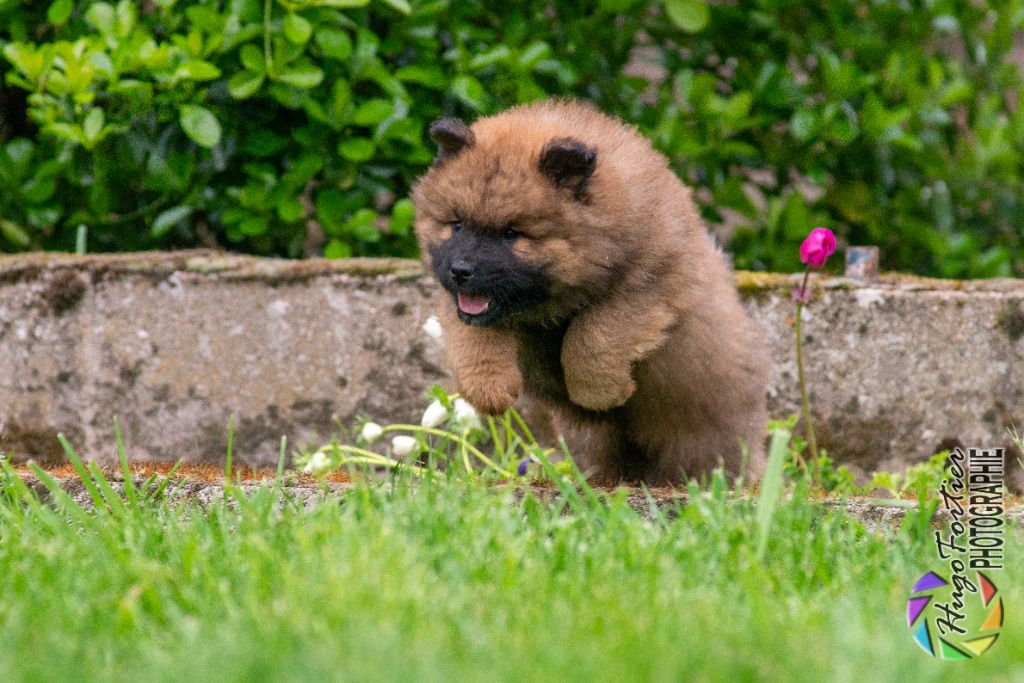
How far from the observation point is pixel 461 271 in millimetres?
3203

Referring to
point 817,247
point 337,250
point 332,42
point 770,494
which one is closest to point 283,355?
point 337,250

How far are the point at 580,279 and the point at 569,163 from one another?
0.97 ft

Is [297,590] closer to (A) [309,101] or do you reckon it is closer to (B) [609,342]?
(B) [609,342]

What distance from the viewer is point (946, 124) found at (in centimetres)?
547

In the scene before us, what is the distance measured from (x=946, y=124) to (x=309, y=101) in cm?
271

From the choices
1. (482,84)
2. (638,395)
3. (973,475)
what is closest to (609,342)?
(638,395)

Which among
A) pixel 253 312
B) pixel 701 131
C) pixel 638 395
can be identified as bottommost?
pixel 253 312

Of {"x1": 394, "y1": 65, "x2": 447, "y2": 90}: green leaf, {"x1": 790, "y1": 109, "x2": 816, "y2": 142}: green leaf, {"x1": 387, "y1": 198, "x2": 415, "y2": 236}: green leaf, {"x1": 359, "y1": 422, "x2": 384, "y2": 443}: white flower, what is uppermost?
{"x1": 790, "y1": 109, "x2": 816, "y2": 142}: green leaf

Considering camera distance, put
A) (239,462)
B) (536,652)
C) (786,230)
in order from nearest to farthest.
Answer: (536,652)
(239,462)
(786,230)

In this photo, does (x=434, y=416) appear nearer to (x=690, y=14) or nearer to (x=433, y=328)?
(x=433, y=328)

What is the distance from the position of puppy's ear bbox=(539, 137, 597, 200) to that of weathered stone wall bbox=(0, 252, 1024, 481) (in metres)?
1.27

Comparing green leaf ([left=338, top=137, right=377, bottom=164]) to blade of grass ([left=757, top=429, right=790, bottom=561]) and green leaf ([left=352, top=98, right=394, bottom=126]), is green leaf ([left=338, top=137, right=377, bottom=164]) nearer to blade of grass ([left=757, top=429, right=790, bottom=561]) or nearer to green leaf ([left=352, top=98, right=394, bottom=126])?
green leaf ([left=352, top=98, right=394, bottom=126])

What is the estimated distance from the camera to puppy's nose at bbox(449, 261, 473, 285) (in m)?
3.20

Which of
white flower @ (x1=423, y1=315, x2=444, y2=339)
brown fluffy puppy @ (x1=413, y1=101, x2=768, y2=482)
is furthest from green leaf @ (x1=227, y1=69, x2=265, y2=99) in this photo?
brown fluffy puppy @ (x1=413, y1=101, x2=768, y2=482)
